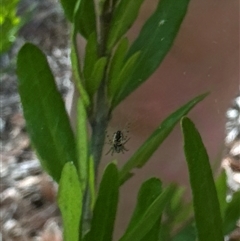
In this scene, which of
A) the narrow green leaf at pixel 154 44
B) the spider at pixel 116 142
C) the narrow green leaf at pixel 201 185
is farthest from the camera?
the spider at pixel 116 142

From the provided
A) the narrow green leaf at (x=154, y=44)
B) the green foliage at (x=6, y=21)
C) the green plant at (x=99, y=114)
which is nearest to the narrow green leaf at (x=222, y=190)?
the green plant at (x=99, y=114)

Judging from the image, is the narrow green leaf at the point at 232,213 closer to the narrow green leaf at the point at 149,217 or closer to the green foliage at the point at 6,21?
the narrow green leaf at the point at 149,217

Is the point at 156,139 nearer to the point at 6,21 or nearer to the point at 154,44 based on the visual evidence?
the point at 154,44

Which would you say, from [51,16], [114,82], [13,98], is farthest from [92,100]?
[51,16]

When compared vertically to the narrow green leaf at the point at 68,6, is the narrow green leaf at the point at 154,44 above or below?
below

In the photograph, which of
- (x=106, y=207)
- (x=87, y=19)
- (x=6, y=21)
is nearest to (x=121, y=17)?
(x=87, y=19)
